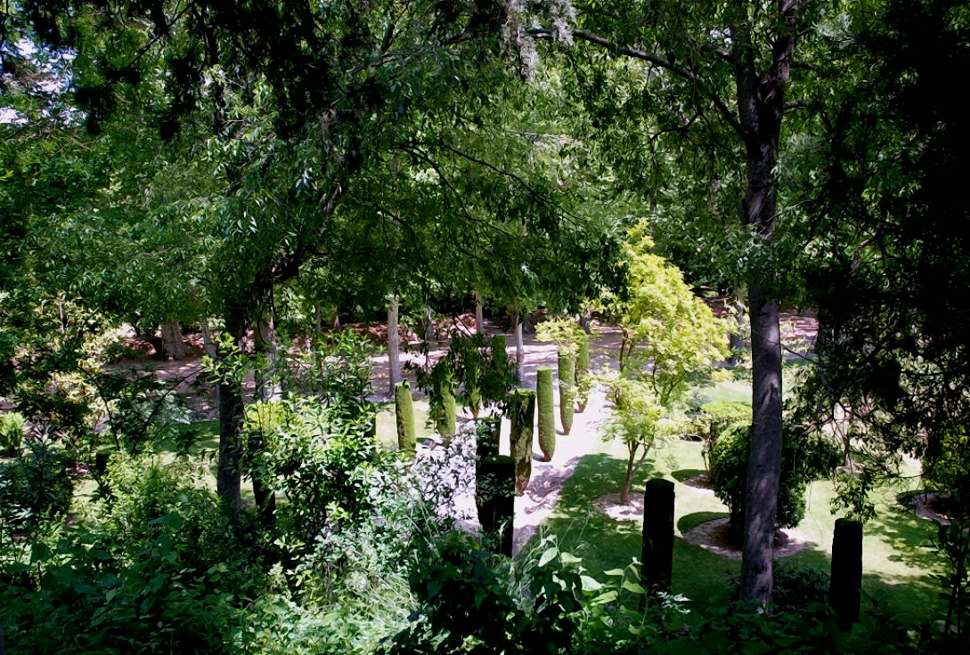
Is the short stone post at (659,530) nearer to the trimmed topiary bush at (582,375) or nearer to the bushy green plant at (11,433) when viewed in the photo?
the trimmed topiary bush at (582,375)

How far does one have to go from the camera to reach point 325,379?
6242 mm

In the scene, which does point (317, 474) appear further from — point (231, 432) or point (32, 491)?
point (32, 491)

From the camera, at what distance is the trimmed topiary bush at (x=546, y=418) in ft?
45.2

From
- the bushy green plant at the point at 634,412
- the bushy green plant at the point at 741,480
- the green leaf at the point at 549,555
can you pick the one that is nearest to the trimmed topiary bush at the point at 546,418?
the bushy green plant at the point at 634,412

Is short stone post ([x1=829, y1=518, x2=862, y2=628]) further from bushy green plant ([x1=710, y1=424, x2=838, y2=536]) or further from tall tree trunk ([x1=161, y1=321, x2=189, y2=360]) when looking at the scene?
tall tree trunk ([x1=161, y1=321, x2=189, y2=360])

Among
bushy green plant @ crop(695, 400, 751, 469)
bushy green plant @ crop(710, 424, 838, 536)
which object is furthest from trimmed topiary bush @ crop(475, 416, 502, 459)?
bushy green plant @ crop(695, 400, 751, 469)

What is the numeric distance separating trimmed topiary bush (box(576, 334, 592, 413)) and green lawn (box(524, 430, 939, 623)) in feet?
5.39

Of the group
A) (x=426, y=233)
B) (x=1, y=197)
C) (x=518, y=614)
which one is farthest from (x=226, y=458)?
(x=518, y=614)

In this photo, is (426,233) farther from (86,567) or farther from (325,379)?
(86,567)

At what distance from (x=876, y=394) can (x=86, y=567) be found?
5539mm

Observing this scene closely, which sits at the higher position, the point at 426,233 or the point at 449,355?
the point at 426,233

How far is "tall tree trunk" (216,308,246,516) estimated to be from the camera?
732cm

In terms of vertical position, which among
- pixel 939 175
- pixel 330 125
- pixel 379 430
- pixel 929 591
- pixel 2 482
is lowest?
pixel 929 591

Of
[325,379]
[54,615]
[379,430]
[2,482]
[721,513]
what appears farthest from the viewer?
[379,430]
